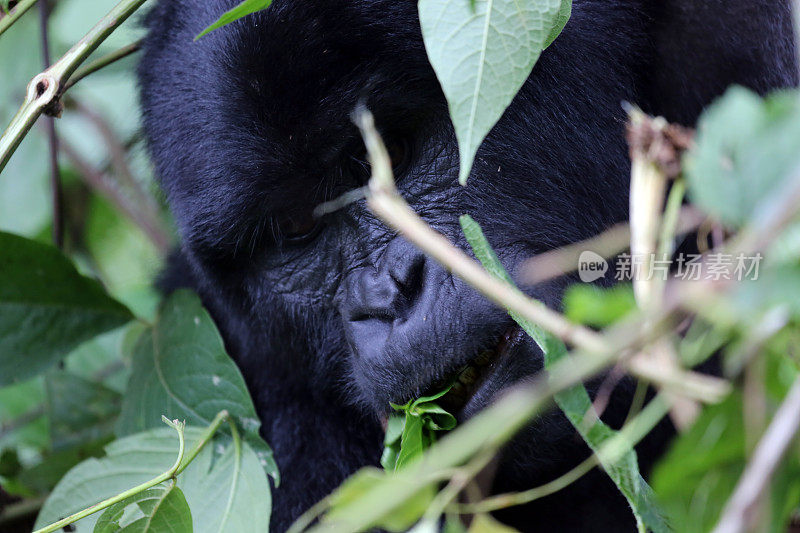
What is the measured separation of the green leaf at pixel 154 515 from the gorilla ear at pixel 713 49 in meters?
0.99

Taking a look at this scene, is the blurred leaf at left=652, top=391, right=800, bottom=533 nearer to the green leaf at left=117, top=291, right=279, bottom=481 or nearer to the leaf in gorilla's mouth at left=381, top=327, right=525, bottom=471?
the leaf in gorilla's mouth at left=381, top=327, right=525, bottom=471

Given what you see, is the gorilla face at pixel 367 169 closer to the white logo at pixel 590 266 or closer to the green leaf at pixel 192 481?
the white logo at pixel 590 266

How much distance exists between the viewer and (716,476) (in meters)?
0.61

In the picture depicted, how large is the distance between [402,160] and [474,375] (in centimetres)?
38

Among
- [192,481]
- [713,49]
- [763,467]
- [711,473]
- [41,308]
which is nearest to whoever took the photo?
[763,467]

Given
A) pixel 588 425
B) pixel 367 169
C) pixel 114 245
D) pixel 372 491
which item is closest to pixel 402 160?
pixel 367 169

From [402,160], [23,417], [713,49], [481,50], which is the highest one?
[481,50]

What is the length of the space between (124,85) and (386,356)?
2.90 metres

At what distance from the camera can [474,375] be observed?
4.26 ft

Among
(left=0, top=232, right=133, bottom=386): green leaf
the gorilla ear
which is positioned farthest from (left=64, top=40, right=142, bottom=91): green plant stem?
the gorilla ear

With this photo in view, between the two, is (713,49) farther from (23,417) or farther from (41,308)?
(23,417)

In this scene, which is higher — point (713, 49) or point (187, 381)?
point (713, 49)

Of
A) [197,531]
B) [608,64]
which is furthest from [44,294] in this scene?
[608,64]

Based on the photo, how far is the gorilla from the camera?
1.31 meters
